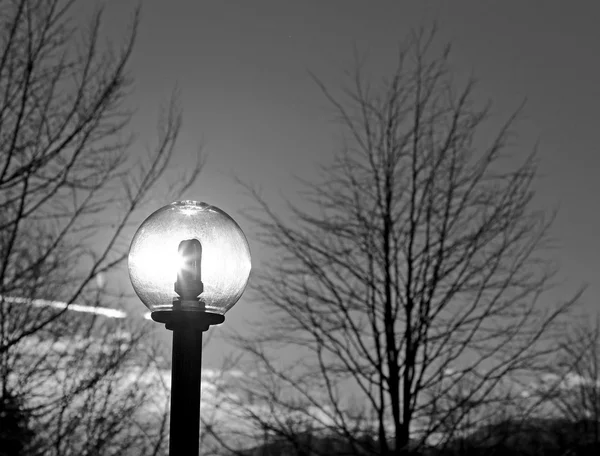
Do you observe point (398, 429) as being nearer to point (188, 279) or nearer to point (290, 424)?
point (290, 424)

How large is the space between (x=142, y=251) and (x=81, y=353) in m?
5.75

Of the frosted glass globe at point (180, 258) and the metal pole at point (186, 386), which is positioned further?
the frosted glass globe at point (180, 258)

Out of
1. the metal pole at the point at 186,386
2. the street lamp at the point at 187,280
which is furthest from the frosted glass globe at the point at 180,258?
the metal pole at the point at 186,386

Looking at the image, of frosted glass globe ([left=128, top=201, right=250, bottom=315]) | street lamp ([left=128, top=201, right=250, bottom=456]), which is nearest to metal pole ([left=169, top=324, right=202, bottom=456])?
street lamp ([left=128, top=201, right=250, bottom=456])

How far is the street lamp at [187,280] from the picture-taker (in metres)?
2.92

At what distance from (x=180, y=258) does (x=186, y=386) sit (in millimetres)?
467

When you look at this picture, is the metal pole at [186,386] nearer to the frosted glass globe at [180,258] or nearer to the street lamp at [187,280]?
the street lamp at [187,280]

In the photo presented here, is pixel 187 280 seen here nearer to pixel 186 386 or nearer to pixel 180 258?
pixel 180 258

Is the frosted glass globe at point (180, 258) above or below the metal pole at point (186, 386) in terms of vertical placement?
above

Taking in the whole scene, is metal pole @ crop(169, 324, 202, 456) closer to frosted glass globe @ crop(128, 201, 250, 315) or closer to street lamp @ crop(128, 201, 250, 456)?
street lamp @ crop(128, 201, 250, 456)

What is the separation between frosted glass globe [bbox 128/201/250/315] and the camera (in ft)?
9.73

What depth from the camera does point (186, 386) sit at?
115 inches

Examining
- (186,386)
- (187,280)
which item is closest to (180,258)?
(187,280)

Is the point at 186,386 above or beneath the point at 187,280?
beneath
